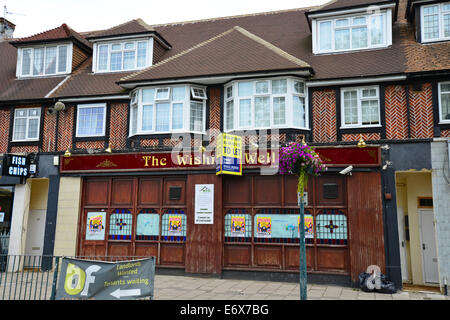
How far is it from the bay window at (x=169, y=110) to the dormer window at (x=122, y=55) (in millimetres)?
2180

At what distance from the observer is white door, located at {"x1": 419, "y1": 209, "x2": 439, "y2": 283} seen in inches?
527

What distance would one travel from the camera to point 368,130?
42.1 feet

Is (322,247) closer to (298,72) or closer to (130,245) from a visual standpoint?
(298,72)

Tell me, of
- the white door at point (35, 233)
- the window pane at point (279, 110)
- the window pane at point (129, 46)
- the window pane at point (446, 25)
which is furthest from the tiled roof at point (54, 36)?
the window pane at point (446, 25)

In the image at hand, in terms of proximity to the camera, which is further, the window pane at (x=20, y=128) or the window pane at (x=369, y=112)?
the window pane at (x=20, y=128)

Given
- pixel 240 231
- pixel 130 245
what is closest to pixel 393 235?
pixel 240 231

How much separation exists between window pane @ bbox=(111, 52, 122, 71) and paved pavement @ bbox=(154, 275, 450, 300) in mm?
8841

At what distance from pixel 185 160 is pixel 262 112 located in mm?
3124

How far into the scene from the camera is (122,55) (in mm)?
16453

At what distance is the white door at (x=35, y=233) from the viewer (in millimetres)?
16252

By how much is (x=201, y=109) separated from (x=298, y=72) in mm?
3687

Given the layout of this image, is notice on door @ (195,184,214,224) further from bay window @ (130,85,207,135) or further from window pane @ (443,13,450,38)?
window pane @ (443,13,450,38)

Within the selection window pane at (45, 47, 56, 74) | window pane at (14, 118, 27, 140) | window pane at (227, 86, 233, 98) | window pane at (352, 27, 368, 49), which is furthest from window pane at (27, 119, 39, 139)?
window pane at (352, 27, 368, 49)

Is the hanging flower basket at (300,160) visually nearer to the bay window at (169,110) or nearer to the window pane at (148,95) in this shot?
the bay window at (169,110)
